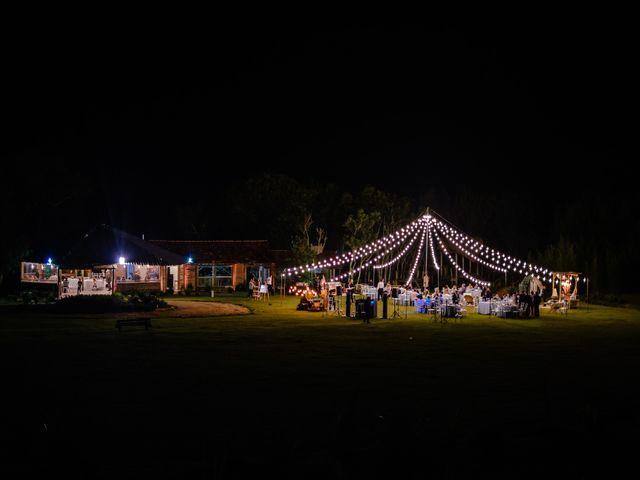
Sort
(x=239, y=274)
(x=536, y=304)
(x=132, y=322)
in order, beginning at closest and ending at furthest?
(x=132, y=322), (x=536, y=304), (x=239, y=274)

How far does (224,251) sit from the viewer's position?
39906 mm

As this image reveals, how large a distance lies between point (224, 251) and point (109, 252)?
814cm

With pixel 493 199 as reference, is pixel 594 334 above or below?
below

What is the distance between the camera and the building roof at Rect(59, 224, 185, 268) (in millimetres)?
32500

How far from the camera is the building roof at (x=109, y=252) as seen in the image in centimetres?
3250

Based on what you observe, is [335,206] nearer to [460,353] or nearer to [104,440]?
[460,353]

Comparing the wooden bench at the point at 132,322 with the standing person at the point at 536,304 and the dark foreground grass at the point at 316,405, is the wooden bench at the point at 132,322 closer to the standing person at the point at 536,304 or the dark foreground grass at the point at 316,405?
the dark foreground grass at the point at 316,405

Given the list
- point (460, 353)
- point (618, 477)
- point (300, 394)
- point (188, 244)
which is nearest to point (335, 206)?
point (188, 244)

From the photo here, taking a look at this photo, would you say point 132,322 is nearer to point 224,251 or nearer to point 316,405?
point 316,405

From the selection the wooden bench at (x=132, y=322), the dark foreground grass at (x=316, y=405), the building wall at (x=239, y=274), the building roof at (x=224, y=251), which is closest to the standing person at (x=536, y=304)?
the dark foreground grass at (x=316, y=405)

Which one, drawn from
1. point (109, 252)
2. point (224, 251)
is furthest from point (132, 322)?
point (224, 251)

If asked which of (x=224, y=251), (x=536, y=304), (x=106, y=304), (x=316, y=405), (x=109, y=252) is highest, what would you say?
(x=224, y=251)

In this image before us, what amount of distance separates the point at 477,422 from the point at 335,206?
48.3 metres

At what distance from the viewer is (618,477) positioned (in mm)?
6398
